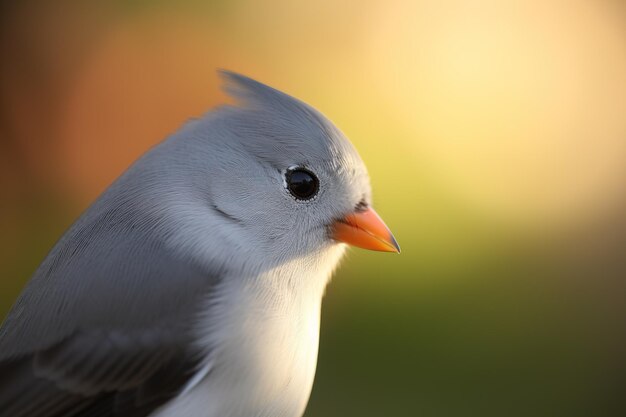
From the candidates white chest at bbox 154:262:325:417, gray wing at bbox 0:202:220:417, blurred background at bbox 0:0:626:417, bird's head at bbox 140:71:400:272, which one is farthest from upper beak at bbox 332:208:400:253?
blurred background at bbox 0:0:626:417

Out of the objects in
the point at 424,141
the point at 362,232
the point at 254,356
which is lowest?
the point at 254,356

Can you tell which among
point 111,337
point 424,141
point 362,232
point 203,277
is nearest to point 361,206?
point 362,232

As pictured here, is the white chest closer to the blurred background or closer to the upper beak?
the upper beak

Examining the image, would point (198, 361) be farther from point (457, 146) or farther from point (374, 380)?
point (457, 146)

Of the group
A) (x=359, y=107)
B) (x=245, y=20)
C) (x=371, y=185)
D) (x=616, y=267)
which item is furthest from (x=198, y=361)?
(x=616, y=267)

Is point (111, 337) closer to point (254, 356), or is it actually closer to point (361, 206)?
point (254, 356)
